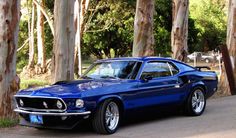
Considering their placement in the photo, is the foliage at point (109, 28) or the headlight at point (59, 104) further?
the foliage at point (109, 28)

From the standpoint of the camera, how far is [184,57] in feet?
61.1

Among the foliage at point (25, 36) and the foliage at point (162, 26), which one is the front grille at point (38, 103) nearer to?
the foliage at point (25, 36)

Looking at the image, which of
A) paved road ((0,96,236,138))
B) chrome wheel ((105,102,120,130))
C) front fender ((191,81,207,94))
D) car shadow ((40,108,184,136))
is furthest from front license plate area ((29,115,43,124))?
front fender ((191,81,207,94))

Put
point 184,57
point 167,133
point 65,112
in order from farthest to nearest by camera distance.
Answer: point 184,57
point 167,133
point 65,112

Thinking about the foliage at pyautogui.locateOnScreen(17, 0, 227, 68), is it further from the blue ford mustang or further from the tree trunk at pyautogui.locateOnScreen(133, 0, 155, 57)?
the blue ford mustang

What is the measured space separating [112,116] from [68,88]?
104 centimetres

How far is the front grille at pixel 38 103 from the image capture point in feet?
29.3

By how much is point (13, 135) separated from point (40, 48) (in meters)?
24.4

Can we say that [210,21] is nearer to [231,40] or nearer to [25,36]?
[25,36]

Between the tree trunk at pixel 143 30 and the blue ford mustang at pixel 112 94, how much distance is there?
4.14m

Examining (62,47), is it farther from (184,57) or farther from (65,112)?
(184,57)

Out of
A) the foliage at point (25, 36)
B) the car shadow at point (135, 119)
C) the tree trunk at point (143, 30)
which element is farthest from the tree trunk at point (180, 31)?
the foliage at point (25, 36)

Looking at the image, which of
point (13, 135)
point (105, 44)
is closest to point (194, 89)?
point (13, 135)

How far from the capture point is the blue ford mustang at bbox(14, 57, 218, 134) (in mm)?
8914
